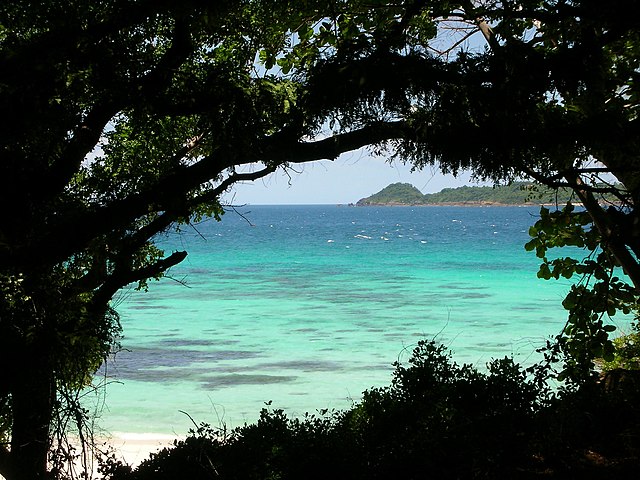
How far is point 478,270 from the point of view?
5803cm

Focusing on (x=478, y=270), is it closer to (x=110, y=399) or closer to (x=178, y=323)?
(x=178, y=323)

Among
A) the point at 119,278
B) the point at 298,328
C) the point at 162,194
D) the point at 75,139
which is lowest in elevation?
the point at 298,328

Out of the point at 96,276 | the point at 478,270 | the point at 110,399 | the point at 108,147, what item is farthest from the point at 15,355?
the point at 478,270

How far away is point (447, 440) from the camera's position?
5.85 m

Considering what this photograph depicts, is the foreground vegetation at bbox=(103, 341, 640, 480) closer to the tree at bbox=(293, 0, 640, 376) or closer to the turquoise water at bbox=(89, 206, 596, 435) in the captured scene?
the turquoise water at bbox=(89, 206, 596, 435)

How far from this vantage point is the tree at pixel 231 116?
14.4 feet

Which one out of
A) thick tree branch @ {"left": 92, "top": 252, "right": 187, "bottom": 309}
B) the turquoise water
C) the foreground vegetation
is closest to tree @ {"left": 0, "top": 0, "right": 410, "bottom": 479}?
thick tree branch @ {"left": 92, "top": 252, "right": 187, "bottom": 309}

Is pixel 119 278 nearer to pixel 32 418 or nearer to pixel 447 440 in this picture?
pixel 32 418

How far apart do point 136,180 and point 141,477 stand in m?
3.28

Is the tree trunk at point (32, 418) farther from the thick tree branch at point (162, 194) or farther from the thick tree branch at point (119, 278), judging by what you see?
the thick tree branch at point (119, 278)

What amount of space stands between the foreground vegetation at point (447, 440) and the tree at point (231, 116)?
4.40 ft

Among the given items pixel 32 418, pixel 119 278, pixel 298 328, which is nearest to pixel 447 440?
pixel 32 418

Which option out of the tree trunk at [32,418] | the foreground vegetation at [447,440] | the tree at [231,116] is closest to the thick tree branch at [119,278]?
the tree at [231,116]

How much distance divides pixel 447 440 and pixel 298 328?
85.6 feet
